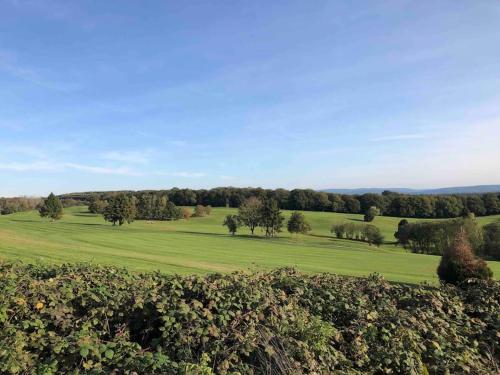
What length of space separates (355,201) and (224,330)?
116795 millimetres

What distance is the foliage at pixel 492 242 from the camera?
2511 inches

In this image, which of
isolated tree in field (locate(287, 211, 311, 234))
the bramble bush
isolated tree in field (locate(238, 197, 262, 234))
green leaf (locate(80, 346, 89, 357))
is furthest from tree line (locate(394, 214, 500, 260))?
green leaf (locate(80, 346, 89, 357))

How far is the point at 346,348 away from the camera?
4.69 m

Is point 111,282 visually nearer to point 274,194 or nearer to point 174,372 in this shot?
point 174,372

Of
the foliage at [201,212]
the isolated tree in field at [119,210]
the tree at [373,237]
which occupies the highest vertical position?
the isolated tree in field at [119,210]

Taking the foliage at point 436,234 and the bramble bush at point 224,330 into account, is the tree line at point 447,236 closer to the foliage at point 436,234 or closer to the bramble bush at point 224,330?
the foliage at point 436,234

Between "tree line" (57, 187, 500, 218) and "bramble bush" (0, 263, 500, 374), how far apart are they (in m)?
92.0

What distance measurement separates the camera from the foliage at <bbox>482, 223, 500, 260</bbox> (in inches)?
2511

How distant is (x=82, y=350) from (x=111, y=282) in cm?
212

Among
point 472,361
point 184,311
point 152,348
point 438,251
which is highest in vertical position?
point 184,311

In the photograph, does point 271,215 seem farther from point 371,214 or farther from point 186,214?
point 186,214

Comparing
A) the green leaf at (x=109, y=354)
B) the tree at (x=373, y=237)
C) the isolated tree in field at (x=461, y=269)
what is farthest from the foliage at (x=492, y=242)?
the green leaf at (x=109, y=354)

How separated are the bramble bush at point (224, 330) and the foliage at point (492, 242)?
67.5 metres

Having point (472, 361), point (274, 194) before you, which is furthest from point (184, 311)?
point (274, 194)
